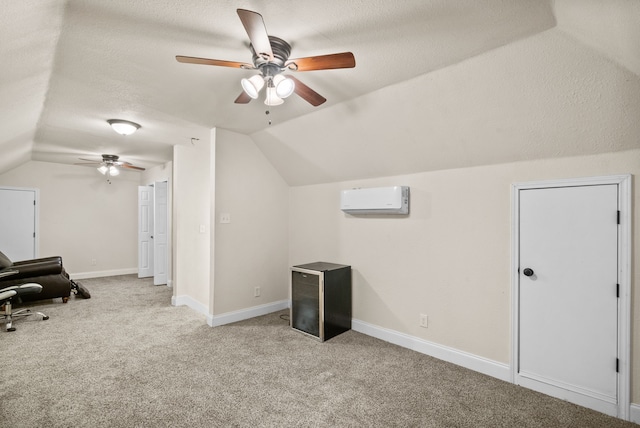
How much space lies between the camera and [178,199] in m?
4.77

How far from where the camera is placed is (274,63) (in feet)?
6.34

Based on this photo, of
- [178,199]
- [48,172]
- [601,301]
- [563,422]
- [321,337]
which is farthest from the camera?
[48,172]

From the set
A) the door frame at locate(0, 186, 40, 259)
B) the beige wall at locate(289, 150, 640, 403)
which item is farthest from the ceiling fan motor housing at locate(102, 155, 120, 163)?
the beige wall at locate(289, 150, 640, 403)

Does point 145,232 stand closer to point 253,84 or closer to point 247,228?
point 247,228

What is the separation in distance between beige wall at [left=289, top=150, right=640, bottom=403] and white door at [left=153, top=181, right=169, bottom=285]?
3.98m

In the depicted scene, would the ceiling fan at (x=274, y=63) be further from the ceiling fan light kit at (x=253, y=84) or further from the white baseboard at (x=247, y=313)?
the white baseboard at (x=247, y=313)

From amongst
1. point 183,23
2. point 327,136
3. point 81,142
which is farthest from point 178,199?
point 183,23

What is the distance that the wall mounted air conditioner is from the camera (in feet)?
10.3

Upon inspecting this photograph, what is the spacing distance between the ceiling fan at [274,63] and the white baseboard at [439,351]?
2.46 metres

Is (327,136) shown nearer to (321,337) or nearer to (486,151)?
(486,151)

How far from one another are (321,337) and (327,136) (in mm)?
2137

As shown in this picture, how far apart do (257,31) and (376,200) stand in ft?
7.00

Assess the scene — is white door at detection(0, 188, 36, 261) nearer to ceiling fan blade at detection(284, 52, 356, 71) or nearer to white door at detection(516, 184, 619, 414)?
ceiling fan blade at detection(284, 52, 356, 71)

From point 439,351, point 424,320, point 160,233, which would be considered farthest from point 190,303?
point 439,351
